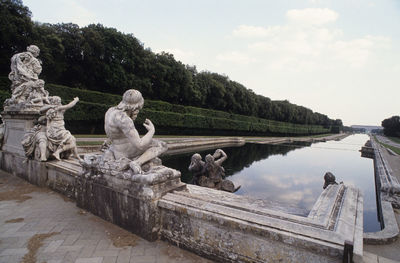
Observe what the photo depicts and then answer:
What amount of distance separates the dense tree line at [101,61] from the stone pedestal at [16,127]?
14.3 meters

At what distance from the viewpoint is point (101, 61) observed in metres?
23.2

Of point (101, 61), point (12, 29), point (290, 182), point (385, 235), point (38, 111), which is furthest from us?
point (101, 61)

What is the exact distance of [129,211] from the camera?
2.98 meters

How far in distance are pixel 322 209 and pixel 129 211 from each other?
2616 mm

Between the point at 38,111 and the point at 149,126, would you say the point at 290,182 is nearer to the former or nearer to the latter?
the point at 149,126

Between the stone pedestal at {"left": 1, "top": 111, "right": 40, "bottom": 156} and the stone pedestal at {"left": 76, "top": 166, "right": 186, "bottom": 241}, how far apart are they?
11.1 ft

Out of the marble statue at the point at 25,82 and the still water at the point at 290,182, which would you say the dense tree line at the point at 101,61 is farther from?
the still water at the point at 290,182

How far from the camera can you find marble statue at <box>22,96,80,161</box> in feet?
16.4

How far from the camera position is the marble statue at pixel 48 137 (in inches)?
197

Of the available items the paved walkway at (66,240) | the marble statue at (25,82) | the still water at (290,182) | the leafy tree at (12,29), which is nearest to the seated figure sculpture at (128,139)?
the paved walkway at (66,240)

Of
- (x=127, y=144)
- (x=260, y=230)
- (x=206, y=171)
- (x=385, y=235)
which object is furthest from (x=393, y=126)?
(x=127, y=144)

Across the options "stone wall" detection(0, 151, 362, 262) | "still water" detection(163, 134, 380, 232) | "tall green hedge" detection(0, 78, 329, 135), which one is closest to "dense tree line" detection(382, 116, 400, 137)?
"tall green hedge" detection(0, 78, 329, 135)

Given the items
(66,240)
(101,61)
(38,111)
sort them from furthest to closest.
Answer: (101,61) → (38,111) → (66,240)

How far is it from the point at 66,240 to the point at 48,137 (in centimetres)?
323
